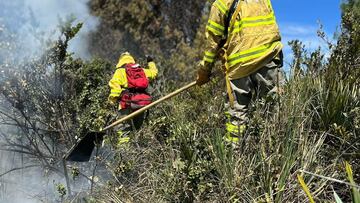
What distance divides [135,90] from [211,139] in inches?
151

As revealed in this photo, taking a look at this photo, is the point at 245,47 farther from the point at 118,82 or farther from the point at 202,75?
the point at 118,82

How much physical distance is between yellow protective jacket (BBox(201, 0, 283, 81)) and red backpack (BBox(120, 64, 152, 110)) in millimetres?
3232

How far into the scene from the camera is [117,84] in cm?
766

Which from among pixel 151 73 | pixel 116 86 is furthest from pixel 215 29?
pixel 151 73

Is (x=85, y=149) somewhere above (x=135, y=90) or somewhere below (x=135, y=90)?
below

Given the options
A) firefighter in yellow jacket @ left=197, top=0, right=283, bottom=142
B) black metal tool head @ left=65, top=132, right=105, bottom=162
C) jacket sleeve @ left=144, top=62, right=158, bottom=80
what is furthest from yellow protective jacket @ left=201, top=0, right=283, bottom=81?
jacket sleeve @ left=144, top=62, right=158, bottom=80

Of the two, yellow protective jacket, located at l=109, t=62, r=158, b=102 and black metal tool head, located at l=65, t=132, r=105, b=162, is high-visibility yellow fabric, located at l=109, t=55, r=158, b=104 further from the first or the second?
black metal tool head, located at l=65, t=132, r=105, b=162

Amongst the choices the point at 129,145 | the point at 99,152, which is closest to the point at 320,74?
the point at 129,145

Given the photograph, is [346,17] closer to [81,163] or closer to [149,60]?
[81,163]

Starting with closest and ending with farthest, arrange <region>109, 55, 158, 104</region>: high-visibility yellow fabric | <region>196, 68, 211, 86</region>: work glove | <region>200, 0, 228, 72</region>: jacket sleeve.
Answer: <region>200, 0, 228, 72</region>: jacket sleeve
<region>196, 68, 211, 86</region>: work glove
<region>109, 55, 158, 104</region>: high-visibility yellow fabric

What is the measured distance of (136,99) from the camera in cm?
781

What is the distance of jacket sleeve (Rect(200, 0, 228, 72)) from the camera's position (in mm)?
4570

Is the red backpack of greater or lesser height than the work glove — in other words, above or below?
below

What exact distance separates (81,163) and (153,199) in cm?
135
